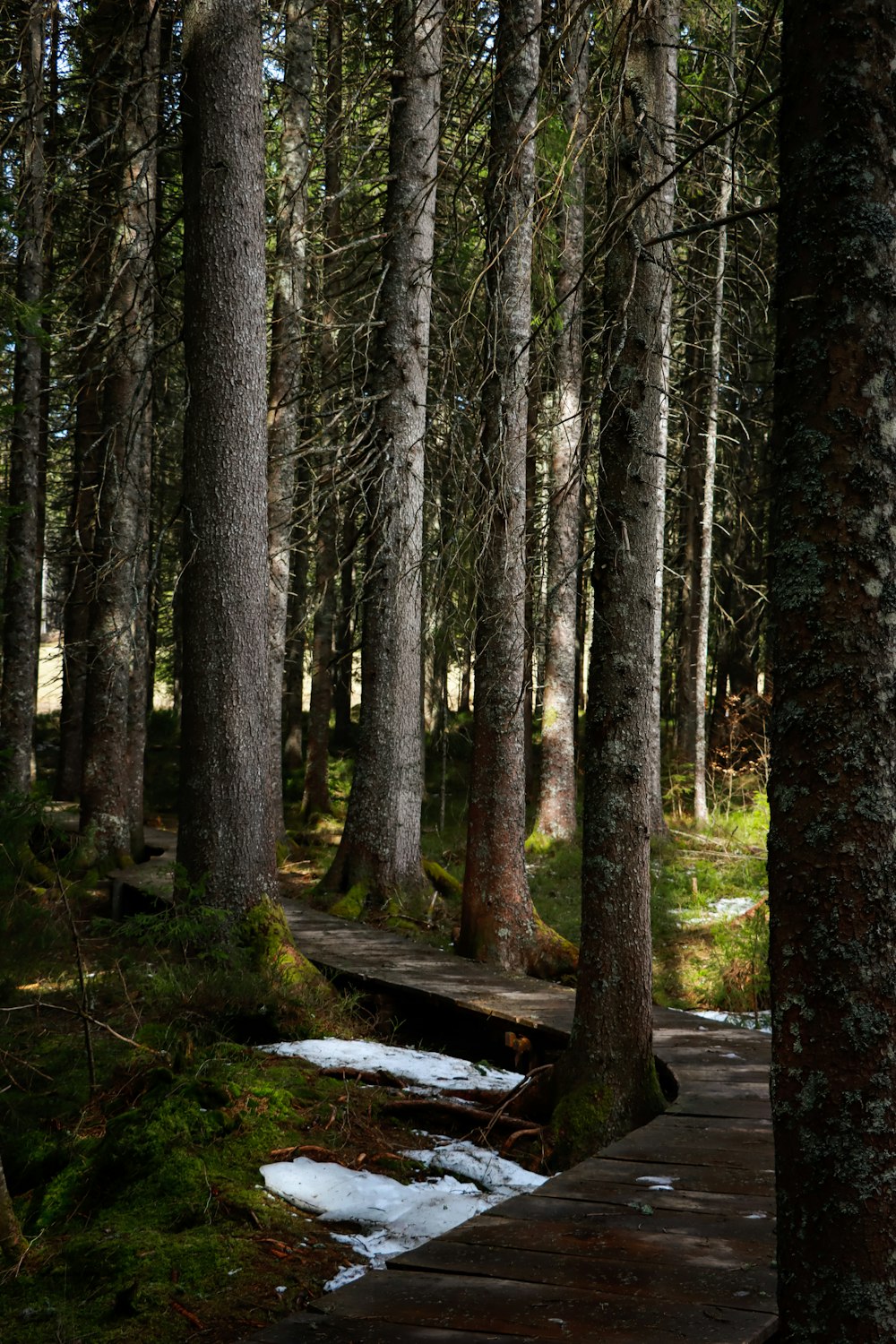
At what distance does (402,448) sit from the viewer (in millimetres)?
10773

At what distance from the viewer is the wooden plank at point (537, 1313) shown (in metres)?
3.02

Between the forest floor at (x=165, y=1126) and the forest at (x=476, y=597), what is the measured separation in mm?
31

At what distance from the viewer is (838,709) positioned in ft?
8.08

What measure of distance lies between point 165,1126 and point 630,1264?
Answer: 2372 millimetres

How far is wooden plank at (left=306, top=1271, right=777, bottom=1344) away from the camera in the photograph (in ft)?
9.91

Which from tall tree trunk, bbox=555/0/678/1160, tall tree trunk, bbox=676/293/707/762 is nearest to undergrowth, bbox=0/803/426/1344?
tall tree trunk, bbox=555/0/678/1160

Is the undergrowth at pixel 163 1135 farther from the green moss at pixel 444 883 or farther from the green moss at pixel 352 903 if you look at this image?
the green moss at pixel 444 883

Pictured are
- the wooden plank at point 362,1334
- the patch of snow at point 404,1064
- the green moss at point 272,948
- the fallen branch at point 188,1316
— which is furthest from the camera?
the green moss at point 272,948

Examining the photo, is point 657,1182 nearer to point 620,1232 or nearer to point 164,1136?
point 620,1232

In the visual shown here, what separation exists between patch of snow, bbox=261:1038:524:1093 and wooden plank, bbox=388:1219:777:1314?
107 inches

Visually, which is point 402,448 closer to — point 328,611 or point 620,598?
point 620,598

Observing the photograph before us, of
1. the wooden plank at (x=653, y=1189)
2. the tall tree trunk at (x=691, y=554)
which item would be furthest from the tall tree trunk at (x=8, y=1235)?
the tall tree trunk at (x=691, y=554)

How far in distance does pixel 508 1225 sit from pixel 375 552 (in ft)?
25.1

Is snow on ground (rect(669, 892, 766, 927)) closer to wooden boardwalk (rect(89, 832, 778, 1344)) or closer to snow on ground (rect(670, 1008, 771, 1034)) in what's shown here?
snow on ground (rect(670, 1008, 771, 1034))
